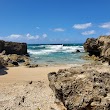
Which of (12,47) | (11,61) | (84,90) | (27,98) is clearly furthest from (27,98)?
(12,47)

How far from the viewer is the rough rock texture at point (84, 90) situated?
5406 millimetres

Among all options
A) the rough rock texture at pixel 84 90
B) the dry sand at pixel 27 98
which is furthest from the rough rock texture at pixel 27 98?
the rough rock texture at pixel 84 90

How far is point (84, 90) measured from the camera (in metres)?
5.67

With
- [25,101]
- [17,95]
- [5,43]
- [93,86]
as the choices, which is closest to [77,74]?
[93,86]

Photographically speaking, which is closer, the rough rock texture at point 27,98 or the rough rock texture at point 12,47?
the rough rock texture at point 27,98

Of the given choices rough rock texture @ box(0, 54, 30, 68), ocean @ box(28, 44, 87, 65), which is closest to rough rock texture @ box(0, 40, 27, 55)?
ocean @ box(28, 44, 87, 65)

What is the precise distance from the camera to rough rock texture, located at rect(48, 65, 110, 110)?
17.7 ft

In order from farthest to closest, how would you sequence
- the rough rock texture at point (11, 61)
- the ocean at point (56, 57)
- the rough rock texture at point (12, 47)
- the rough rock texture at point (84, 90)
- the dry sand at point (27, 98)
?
the rough rock texture at point (12, 47) → the ocean at point (56, 57) → the rough rock texture at point (11, 61) → the dry sand at point (27, 98) → the rough rock texture at point (84, 90)

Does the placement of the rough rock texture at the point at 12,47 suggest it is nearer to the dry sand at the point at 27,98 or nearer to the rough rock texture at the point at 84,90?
the dry sand at the point at 27,98

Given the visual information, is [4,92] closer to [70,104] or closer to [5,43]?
[70,104]

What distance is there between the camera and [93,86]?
5.68 metres

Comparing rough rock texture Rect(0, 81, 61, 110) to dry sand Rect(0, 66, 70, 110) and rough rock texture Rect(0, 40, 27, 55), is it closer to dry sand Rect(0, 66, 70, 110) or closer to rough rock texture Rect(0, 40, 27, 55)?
dry sand Rect(0, 66, 70, 110)

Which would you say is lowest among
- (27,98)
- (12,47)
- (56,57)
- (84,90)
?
(56,57)

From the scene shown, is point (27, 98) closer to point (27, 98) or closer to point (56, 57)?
point (27, 98)
